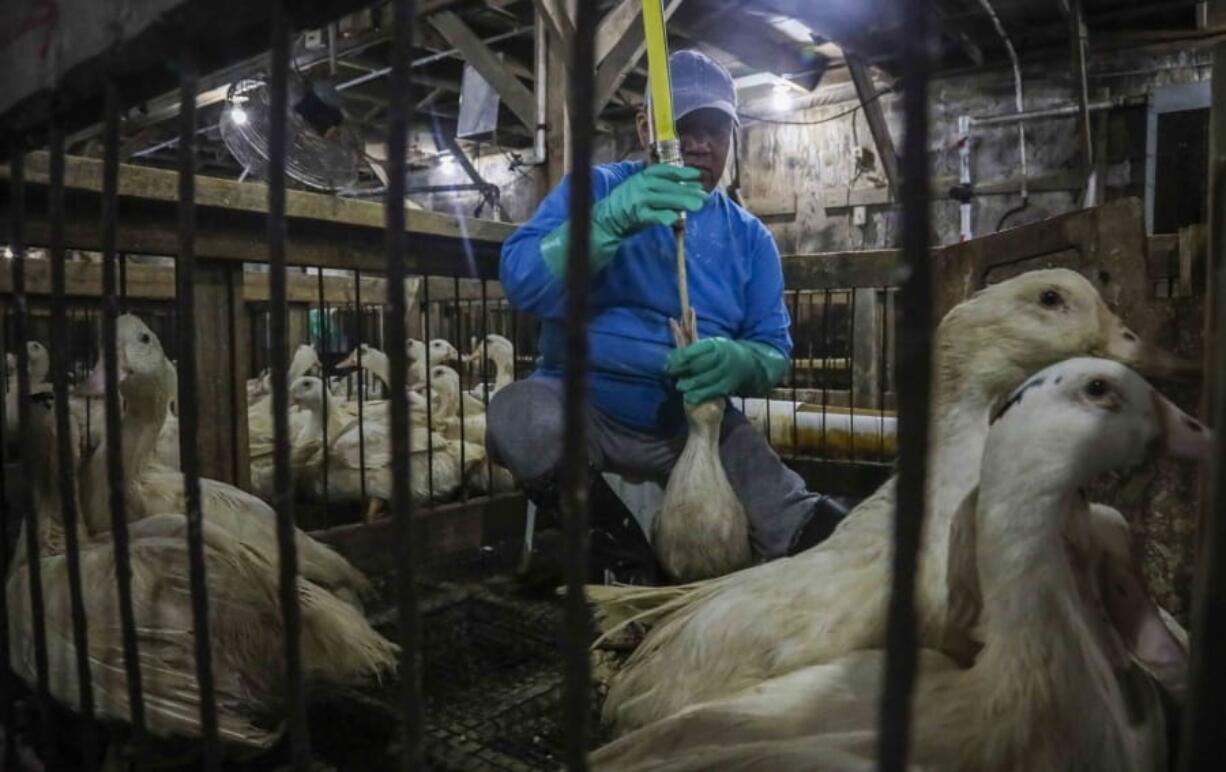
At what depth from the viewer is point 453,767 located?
1.57 m

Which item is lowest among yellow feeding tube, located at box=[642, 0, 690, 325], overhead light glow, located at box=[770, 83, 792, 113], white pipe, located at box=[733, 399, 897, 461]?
white pipe, located at box=[733, 399, 897, 461]

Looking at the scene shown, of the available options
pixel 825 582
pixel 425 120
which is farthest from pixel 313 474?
pixel 425 120

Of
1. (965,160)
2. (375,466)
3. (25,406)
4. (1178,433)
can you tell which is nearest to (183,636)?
(25,406)

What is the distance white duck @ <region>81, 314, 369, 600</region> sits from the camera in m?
2.17

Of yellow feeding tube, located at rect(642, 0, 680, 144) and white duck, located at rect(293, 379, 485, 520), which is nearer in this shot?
yellow feeding tube, located at rect(642, 0, 680, 144)

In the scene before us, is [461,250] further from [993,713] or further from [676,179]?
[993,713]

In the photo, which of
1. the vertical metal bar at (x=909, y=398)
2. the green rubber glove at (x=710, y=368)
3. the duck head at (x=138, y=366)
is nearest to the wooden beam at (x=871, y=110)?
the green rubber glove at (x=710, y=368)

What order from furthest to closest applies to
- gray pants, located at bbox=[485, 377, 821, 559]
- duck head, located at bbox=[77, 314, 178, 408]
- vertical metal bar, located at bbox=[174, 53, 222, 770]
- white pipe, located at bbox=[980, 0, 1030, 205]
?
white pipe, located at bbox=[980, 0, 1030, 205]
duck head, located at bbox=[77, 314, 178, 408]
gray pants, located at bbox=[485, 377, 821, 559]
vertical metal bar, located at bbox=[174, 53, 222, 770]

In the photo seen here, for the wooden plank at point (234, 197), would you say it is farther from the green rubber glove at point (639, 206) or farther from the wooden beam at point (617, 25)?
the wooden beam at point (617, 25)

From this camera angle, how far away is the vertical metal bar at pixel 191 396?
35.1 inches

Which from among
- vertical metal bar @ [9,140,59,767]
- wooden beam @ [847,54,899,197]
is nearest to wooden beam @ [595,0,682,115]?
wooden beam @ [847,54,899,197]

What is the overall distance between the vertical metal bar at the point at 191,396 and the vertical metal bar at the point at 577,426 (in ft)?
1.74

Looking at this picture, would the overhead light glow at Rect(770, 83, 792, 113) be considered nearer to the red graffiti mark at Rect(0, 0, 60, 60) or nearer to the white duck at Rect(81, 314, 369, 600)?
the white duck at Rect(81, 314, 369, 600)

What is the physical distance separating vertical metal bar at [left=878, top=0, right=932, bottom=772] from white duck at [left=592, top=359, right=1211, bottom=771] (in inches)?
17.9
